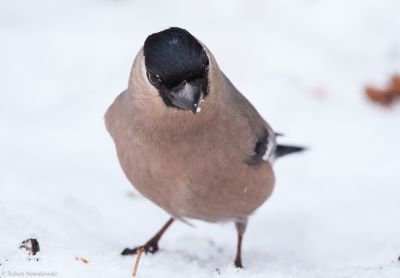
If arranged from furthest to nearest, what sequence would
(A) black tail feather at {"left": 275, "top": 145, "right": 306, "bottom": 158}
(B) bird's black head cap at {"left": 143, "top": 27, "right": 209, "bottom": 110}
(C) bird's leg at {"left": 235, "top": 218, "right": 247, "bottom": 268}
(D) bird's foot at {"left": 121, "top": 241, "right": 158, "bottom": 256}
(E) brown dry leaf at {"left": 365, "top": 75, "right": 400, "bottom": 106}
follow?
(E) brown dry leaf at {"left": 365, "top": 75, "right": 400, "bottom": 106} → (A) black tail feather at {"left": 275, "top": 145, "right": 306, "bottom": 158} → (C) bird's leg at {"left": 235, "top": 218, "right": 247, "bottom": 268} → (D) bird's foot at {"left": 121, "top": 241, "right": 158, "bottom": 256} → (B) bird's black head cap at {"left": 143, "top": 27, "right": 209, "bottom": 110}

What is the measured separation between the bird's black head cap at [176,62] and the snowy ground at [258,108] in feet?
3.42

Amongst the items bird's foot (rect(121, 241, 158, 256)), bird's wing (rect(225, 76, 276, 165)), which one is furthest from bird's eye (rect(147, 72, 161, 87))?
bird's foot (rect(121, 241, 158, 256))

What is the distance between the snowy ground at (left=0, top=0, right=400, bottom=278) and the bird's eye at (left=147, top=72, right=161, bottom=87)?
102 centimetres

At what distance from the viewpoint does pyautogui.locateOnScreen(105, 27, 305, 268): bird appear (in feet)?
11.7

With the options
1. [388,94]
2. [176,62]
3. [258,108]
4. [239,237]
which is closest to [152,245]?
[239,237]

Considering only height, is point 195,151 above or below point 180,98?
below

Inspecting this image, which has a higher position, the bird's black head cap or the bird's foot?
the bird's black head cap

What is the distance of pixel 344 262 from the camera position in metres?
4.88

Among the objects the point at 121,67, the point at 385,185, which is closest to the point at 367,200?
the point at 385,185

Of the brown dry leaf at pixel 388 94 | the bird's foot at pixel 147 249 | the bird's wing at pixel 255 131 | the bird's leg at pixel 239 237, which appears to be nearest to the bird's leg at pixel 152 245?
the bird's foot at pixel 147 249

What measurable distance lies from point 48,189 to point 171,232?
0.96 meters

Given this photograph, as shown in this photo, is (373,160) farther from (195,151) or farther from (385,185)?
(195,151)

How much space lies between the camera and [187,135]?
3.95 metres

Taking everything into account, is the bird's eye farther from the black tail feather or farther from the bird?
the black tail feather
